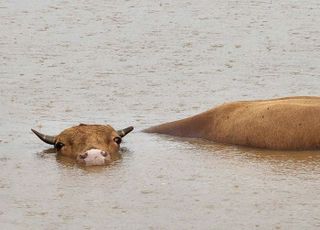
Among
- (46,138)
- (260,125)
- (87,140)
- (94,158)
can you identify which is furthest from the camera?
(260,125)

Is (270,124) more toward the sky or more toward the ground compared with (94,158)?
more toward the sky

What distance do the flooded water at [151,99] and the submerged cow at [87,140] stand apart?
0.18 meters

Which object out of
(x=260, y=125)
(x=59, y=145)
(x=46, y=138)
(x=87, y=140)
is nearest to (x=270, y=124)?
(x=260, y=125)

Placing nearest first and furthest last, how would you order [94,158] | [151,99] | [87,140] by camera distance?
[94,158] → [87,140] → [151,99]

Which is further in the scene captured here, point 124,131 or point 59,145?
point 124,131

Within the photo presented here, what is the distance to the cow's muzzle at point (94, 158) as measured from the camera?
13000mm

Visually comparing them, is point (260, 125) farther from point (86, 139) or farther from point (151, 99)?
point (151, 99)

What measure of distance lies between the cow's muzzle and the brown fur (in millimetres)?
217

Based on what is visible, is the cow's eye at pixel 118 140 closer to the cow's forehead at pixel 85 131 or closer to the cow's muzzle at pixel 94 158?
the cow's forehead at pixel 85 131

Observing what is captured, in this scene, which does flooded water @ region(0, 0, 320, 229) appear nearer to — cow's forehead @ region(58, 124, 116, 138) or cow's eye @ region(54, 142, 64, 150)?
cow's eye @ region(54, 142, 64, 150)

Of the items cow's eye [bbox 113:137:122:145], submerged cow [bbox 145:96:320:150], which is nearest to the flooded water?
cow's eye [bbox 113:137:122:145]

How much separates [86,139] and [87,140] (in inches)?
1.1

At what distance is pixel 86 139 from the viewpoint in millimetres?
13664

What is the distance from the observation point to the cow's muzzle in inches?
512
